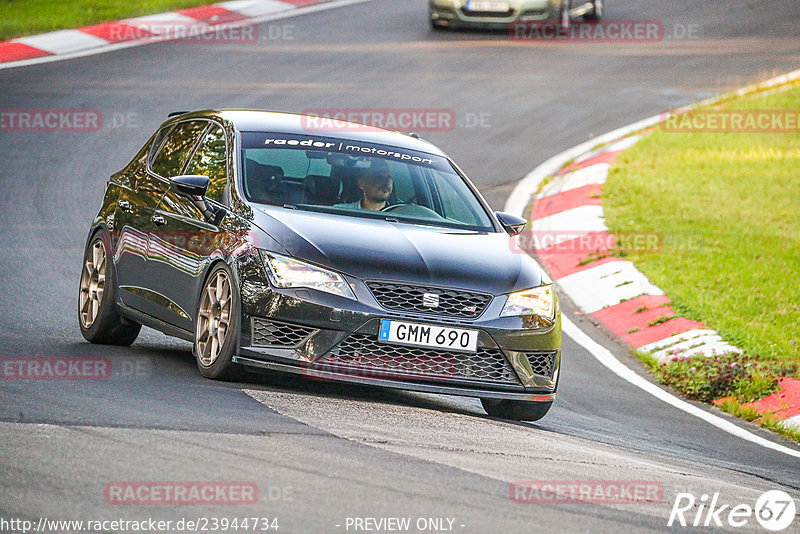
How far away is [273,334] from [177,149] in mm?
2297

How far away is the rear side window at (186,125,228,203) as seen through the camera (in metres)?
8.42

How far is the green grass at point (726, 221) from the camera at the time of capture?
11.8m

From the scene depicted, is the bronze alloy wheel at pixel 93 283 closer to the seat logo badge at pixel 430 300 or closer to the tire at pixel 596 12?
the seat logo badge at pixel 430 300

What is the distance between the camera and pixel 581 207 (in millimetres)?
15523

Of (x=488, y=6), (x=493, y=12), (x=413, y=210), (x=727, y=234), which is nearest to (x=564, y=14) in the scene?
(x=493, y=12)

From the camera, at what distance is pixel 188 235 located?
8.26 meters

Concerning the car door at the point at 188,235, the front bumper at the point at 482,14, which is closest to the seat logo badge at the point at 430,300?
the car door at the point at 188,235

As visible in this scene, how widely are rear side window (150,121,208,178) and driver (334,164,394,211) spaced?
49.6 inches

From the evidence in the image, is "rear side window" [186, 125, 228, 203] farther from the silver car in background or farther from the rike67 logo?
the silver car in background

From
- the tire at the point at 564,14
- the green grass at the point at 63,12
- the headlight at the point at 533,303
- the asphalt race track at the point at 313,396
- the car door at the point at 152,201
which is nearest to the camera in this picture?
the asphalt race track at the point at 313,396

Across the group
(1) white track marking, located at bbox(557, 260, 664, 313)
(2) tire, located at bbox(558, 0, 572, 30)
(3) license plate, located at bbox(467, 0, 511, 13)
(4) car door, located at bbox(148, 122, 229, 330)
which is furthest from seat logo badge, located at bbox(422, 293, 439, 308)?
(2) tire, located at bbox(558, 0, 572, 30)

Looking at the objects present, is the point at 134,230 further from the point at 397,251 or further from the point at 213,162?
the point at 397,251

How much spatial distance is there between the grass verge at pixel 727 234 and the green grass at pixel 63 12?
9.00 metres

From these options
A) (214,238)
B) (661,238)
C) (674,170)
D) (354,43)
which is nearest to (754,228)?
(661,238)
